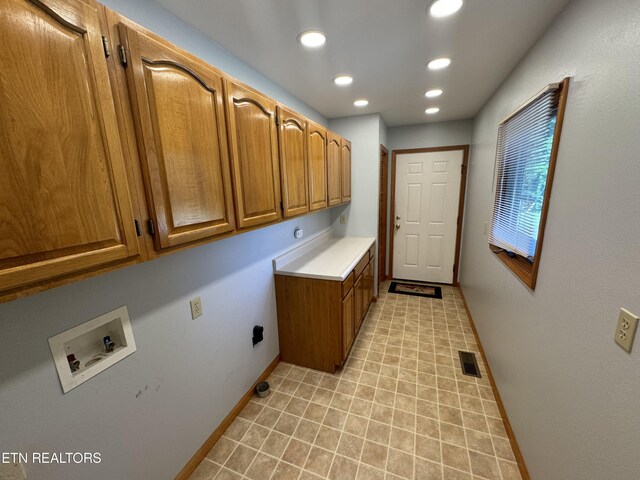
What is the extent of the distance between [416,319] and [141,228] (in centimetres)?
298

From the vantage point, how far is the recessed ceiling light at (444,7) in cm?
121

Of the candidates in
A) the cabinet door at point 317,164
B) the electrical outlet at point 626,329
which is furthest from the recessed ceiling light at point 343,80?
the electrical outlet at point 626,329

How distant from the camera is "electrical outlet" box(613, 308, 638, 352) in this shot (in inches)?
30.3

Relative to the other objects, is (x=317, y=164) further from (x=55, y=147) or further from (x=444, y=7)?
(x=55, y=147)

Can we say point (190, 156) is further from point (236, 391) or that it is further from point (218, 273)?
point (236, 391)

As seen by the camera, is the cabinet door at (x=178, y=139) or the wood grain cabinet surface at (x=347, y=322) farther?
the wood grain cabinet surface at (x=347, y=322)

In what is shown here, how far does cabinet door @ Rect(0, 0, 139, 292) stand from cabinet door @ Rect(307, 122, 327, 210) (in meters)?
1.43

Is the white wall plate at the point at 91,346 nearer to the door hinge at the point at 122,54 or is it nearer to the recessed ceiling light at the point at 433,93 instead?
the door hinge at the point at 122,54

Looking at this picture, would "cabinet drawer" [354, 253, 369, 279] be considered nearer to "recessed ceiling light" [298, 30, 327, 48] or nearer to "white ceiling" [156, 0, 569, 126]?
"white ceiling" [156, 0, 569, 126]

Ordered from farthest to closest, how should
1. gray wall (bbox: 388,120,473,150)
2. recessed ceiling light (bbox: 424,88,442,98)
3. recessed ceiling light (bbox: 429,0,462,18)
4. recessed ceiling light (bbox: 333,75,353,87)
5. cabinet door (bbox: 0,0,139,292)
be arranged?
gray wall (bbox: 388,120,473,150)
recessed ceiling light (bbox: 424,88,442,98)
recessed ceiling light (bbox: 333,75,353,87)
recessed ceiling light (bbox: 429,0,462,18)
cabinet door (bbox: 0,0,139,292)

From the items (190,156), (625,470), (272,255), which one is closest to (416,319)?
(272,255)

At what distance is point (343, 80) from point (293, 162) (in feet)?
2.85

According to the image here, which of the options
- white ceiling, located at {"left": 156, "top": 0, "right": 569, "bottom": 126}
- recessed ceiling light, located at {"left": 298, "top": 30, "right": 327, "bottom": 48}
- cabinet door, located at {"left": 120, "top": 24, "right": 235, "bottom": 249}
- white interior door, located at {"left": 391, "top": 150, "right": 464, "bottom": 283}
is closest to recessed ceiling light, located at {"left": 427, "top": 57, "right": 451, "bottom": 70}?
white ceiling, located at {"left": 156, "top": 0, "right": 569, "bottom": 126}

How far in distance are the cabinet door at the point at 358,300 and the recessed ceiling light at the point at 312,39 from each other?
186 cm
